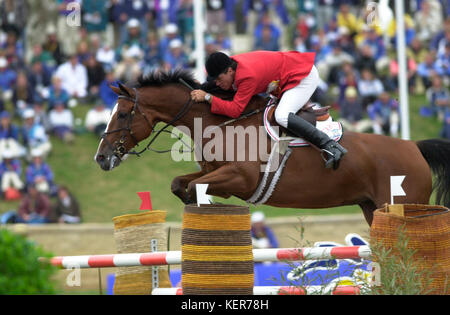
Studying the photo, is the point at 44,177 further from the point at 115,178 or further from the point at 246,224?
the point at 246,224

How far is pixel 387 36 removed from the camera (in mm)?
15031

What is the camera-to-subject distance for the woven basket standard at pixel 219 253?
4.48 metres

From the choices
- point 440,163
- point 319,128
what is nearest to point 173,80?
point 319,128

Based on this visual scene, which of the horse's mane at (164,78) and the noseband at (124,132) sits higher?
the horse's mane at (164,78)

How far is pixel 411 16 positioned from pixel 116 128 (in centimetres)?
1272

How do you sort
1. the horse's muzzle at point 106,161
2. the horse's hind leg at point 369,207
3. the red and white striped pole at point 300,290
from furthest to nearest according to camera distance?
1. the horse's hind leg at point 369,207
2. the horse's muzzle at point 106,161
3. the red and white striped pole at point 300,290

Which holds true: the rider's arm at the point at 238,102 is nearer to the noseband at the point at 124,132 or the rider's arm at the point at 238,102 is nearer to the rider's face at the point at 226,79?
the rider's face at the point at 226,79

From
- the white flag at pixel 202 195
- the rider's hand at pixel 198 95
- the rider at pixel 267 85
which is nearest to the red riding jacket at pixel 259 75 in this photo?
the rider at pixel 267 85

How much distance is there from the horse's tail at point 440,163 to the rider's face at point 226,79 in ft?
5.84

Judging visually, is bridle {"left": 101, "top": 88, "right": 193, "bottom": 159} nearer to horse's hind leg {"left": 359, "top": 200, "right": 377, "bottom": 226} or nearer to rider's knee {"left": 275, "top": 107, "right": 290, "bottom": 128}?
rider's knee {"left": 275, "top": 107, "right": 290, "bottom": 128}

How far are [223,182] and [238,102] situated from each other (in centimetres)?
61

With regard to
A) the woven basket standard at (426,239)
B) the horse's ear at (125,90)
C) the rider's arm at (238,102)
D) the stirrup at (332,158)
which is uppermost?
the horse's ear at (125,90)

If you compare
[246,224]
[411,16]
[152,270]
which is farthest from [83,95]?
[246,224]

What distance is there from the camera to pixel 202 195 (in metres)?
4.98
